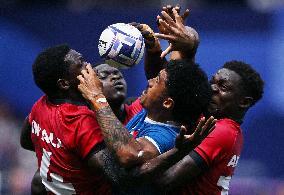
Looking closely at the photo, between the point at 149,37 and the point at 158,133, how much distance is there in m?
1.17

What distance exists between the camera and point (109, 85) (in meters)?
5.91

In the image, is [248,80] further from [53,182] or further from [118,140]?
[53,182]

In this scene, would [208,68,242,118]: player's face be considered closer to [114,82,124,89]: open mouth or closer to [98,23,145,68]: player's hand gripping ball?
[98,23,145,68]: player's hand gripping ball

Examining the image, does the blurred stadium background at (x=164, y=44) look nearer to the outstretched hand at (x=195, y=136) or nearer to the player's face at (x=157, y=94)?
the player's face at (x=157, y=94)

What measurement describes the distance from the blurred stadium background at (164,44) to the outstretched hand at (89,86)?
340cm

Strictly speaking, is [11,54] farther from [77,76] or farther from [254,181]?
[77,76]

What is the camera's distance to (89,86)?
4578 mm

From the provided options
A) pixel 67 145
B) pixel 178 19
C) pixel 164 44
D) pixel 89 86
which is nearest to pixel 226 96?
pixel 178 19

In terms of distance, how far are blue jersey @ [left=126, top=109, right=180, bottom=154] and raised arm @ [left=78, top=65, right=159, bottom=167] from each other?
5 cm

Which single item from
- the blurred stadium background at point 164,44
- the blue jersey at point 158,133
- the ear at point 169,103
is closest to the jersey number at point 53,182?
the blue jersey at point 158,133

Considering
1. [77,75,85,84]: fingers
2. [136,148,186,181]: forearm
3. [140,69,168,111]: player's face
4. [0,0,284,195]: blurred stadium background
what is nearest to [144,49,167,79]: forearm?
[140,69,168,111]: player's face

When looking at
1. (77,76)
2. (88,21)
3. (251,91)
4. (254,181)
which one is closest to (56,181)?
(77,76)

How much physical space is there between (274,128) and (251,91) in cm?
258

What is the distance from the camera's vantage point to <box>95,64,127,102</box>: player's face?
19.3 ft
